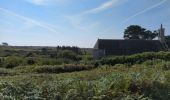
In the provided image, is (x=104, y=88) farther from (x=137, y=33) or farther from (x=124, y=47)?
(x=137, y=33)

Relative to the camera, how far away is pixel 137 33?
266ft

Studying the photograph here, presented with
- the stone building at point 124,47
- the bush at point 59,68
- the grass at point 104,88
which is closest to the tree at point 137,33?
the stone building at point 124,47

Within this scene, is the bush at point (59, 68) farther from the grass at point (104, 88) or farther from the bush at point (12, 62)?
the grass at point (104, 88)

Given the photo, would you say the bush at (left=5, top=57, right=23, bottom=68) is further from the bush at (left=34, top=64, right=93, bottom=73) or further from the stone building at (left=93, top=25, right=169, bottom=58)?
the stone building at (left=93, top=25, right=169, bottom=58)

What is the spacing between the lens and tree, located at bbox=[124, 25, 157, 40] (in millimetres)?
79938

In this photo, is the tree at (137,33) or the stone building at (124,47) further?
the tree at (137,33)

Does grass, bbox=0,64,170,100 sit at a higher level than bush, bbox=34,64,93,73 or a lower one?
higher

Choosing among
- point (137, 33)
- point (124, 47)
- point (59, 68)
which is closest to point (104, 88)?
point (59, 68)

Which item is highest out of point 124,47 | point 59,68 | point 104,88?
point 124,47

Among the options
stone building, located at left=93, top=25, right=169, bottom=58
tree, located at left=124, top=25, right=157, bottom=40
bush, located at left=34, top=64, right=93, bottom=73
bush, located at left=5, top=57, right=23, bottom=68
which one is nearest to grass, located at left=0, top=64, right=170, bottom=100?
bush, located at left=34, top=64, right=93, bottom=73

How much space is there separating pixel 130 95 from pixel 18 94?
2.43 metres

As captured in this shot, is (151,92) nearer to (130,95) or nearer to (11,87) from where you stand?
(130,95)

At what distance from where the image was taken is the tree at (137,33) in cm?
7994

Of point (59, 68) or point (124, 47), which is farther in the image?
point (124, 47)
